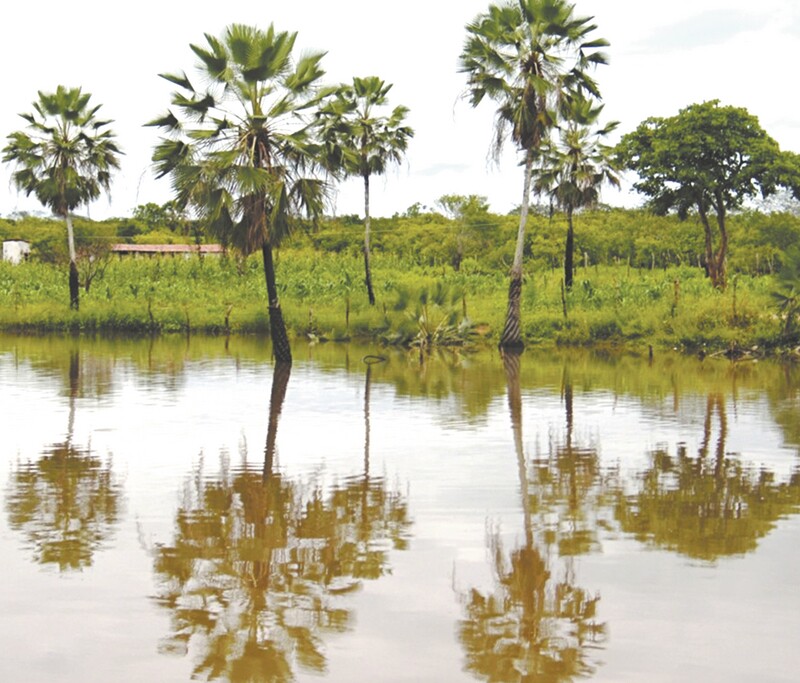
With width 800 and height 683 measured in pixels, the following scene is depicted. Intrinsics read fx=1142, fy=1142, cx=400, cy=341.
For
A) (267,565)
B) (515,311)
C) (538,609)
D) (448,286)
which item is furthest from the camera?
(448,286)

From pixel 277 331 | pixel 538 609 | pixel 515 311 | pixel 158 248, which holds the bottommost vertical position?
pixel 538 609

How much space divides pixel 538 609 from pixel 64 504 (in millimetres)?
5167

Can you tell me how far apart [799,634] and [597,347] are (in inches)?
1112

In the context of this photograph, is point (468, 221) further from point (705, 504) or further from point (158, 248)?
point (705, 504)

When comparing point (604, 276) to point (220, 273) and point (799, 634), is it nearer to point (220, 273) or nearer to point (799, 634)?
point (220, 273)

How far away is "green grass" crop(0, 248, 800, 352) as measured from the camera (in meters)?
33.4

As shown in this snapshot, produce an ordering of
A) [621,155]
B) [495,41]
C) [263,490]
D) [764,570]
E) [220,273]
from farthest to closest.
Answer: [220,273] → [621,155] → [495,41] → [263,490] → [764,570]

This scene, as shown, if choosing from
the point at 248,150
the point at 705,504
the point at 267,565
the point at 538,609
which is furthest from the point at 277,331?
the point at 538,609

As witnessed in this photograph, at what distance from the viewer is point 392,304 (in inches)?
1468

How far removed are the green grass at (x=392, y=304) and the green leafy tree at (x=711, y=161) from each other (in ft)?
12.2

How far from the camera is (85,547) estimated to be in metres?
8.89

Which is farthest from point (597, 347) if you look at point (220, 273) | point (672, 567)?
point (220, 273)

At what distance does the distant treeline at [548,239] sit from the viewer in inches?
2645

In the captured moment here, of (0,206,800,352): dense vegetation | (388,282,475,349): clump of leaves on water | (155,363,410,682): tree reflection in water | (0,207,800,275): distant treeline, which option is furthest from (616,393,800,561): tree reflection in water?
(0,207,800,275): distant treeline
